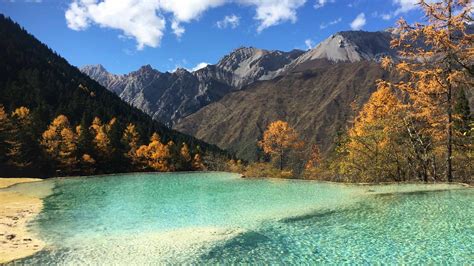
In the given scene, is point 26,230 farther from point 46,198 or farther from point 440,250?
point 440,250

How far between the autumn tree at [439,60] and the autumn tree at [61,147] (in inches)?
2047

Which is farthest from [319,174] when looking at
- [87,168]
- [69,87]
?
[69,87]

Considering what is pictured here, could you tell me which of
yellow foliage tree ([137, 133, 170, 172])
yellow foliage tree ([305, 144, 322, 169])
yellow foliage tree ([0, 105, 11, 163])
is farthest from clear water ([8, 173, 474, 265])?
yellow foliage tree ([305, 144, 322, 169])

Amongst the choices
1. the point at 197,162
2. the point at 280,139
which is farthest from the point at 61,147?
the point at 280,139

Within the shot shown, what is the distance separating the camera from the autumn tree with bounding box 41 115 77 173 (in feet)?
199

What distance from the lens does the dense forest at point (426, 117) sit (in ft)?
72.9

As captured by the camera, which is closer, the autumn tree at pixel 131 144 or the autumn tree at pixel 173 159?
the autumn tree at pixel 131 144

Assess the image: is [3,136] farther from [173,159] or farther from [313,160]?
[313,160]

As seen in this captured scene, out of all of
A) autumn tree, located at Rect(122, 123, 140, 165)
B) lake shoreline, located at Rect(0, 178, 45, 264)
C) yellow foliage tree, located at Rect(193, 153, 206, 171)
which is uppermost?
autumn tree, located at Rect(122, 123, 140, 165)

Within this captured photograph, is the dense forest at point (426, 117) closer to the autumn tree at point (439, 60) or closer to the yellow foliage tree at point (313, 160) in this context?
the autumn tree at point (439, 60)

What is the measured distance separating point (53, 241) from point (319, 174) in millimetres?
28432

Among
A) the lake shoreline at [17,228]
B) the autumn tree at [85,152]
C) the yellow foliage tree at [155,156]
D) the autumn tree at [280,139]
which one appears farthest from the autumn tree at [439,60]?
the yellow foliage tree at [155,156]

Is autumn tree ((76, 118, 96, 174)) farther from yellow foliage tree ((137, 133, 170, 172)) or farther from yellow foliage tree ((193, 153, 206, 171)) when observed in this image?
yellow foliage tree ((193, 153, 206, 171))

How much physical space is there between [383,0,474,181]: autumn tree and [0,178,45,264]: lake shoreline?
1989 centimetres
